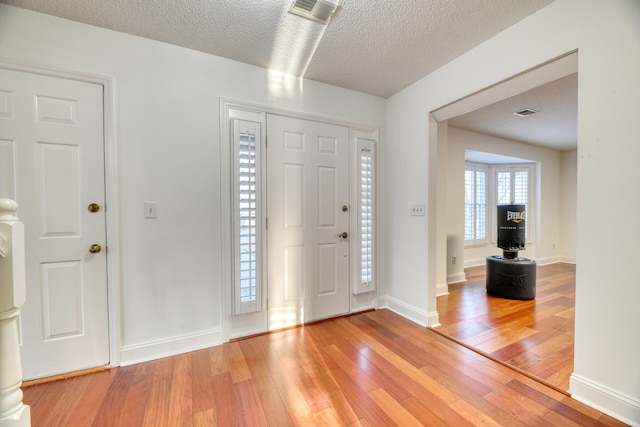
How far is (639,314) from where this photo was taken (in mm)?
1357

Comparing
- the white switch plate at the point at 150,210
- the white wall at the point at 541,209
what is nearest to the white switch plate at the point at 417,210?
the white switch plate at the point at 150,210

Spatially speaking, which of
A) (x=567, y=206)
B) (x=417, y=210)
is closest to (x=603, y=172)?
(x=417, y=210)

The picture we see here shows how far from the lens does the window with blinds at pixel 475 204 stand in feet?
17.5

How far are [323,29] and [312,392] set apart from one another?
2.48 m

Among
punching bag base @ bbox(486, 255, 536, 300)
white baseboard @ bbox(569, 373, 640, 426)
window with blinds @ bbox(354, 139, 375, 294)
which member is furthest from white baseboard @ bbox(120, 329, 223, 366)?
punching bag base @ bbox(486, 255, 536, 300)

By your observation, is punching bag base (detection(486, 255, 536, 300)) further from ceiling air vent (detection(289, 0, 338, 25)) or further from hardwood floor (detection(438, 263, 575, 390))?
ceiling air vent (detection(289, 0, 338, 25))

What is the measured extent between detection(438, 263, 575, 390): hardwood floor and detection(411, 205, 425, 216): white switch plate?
112 cm

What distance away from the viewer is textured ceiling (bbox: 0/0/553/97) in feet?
5.59

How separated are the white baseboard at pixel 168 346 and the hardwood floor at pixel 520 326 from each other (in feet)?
6.85

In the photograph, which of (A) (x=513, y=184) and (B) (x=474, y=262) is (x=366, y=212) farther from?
(A) (x=513, y=184)

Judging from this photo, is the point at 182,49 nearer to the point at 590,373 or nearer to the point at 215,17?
the point at 215,17

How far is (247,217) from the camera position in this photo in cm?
235

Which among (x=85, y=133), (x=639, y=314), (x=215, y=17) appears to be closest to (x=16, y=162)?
(x=85, y=133)

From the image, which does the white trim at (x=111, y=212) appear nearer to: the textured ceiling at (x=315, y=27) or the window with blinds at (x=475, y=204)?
the textured ceiling at (x=315, y=27)
